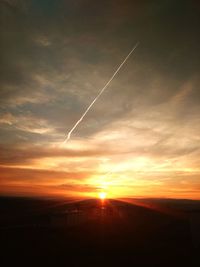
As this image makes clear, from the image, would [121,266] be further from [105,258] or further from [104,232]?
[104,232]

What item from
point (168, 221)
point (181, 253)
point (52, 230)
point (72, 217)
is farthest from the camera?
point (72, 217)

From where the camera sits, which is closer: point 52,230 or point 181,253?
point 181,253

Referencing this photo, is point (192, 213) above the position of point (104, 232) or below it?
above

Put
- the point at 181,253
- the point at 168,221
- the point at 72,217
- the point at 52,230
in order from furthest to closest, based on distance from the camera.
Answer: the point at 72,217 < the point at 168,221 < the point at 52,230 < the point at 181,253

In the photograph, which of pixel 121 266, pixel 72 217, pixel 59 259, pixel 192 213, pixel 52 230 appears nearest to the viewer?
pixel 121 266

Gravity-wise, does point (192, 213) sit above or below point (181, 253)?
above

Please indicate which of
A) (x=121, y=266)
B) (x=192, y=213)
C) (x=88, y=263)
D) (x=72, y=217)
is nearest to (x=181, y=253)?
(x=192, y=213)

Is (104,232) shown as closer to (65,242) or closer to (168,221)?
(65,242)

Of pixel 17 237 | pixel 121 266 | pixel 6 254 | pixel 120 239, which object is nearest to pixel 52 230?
pixel 17 237

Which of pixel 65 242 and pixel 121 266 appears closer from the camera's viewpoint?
pixel 121 266
